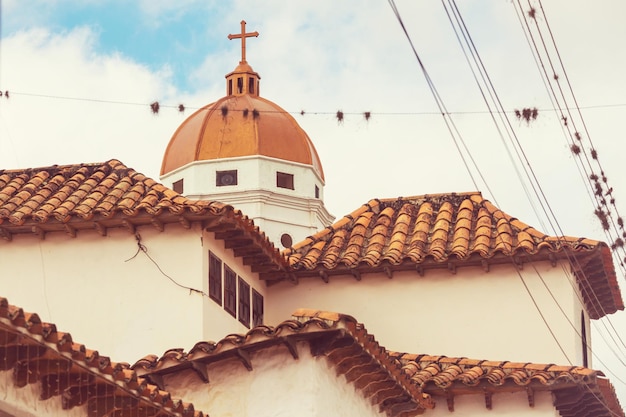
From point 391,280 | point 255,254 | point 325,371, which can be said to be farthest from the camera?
point 391,280

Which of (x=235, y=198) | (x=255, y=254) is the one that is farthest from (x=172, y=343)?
(x=235, y=198)

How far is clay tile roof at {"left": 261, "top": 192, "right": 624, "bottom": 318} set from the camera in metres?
20.5

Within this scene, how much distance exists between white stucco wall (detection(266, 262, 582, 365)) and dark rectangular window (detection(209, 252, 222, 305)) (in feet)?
7.16

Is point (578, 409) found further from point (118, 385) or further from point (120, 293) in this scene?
point (118, 385)

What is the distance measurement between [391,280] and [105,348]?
188 inches

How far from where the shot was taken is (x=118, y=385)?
40.2 ft

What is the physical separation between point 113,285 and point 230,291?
1682 mm

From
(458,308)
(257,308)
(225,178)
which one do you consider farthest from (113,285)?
(225,178)

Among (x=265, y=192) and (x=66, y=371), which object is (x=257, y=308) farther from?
(x=265, y=192)

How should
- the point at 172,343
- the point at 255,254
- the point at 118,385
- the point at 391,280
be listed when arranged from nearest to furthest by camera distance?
the point at 118,385 → the point at 172,343 → the point at 255,254 → the point at 391,280

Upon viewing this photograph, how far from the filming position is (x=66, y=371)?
11750 millimetres

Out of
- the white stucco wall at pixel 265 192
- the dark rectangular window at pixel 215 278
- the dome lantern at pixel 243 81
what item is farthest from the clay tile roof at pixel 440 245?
the dome lantern at pixel 243 81

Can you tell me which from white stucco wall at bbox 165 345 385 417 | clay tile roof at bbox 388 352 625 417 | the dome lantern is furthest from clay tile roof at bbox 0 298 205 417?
the dome lantern

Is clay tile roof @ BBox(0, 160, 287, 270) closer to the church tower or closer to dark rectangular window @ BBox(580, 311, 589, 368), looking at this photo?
dark rectangular window @ BBox(580, 311, 589, 368)
